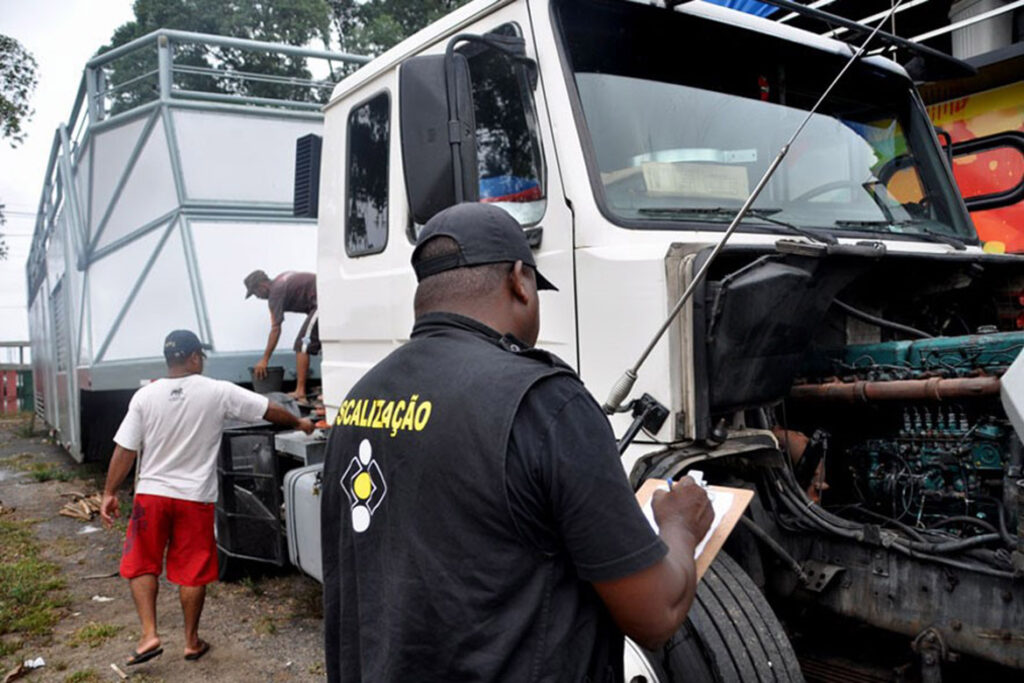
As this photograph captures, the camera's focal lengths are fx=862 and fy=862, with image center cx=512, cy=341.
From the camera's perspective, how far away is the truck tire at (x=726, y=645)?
208cm

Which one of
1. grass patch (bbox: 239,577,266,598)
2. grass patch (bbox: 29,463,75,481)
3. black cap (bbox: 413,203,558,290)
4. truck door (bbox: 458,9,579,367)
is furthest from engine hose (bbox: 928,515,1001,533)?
grass patch (bbox: 29,463,75,481)

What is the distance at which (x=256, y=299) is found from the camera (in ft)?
20.1

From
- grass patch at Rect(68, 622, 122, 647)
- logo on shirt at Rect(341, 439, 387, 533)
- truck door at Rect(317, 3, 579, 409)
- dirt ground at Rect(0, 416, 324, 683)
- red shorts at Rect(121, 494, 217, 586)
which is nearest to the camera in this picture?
logo on shirt at Rect(341, 439, 387, 533)

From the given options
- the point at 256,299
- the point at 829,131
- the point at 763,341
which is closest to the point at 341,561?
the point at 763,341

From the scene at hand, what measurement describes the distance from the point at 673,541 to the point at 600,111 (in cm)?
161

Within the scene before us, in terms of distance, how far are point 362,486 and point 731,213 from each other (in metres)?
1.67

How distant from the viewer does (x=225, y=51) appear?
8227 mm

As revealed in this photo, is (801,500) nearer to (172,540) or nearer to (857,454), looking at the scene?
(857,454)

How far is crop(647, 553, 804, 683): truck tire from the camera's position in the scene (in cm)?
208

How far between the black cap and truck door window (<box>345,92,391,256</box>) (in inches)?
75.8

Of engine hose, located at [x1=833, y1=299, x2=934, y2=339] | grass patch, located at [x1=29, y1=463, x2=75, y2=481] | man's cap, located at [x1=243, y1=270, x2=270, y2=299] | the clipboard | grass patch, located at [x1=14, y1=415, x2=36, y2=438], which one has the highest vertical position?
man's cap, located at [x1=243, y1=270, x2=270, y2=299]

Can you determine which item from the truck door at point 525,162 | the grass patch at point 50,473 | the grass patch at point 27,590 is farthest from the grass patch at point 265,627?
the grass patch at point 50,473

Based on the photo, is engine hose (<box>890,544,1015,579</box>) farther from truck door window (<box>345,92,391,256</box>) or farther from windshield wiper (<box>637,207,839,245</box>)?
truck door window (<box>345,92,391,256</box>)

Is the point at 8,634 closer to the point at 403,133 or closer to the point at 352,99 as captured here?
the point at 352,99
